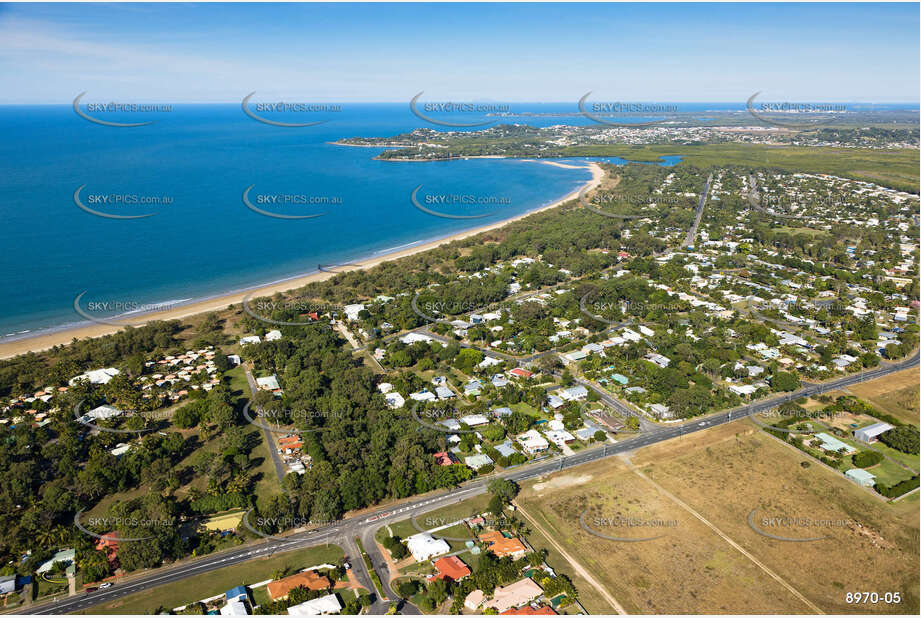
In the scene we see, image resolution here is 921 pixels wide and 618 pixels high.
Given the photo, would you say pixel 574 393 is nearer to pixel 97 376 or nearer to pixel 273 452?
pixel 273 452

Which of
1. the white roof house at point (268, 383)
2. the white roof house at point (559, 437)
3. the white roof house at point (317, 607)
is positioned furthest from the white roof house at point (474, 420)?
the white roof house at point (317, 607)

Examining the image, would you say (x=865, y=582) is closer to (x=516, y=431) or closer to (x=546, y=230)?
(x=516, y=431)

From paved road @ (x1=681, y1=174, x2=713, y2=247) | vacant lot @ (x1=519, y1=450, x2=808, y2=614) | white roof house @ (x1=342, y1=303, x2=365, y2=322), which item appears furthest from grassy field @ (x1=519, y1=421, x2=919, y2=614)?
paved road @ (x1=681, y1=174, x2=713, y2=247)

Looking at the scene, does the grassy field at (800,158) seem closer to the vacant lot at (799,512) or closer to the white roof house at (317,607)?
the vacant lot at (799,512)

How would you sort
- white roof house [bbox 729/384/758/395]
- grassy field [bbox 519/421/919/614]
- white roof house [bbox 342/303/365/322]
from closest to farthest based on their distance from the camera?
grassy field [bbox 519/421/919/614] → white roof house [bbox 729/384/758/395] → white roof house [bbox 342/303/365/322]

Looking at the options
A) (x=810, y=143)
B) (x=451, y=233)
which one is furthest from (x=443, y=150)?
(x=810, y=143)

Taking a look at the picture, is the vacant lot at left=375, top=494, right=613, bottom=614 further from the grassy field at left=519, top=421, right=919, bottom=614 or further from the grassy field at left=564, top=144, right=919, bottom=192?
the grassy field at left=564, top=144, right=919, bottom=192
